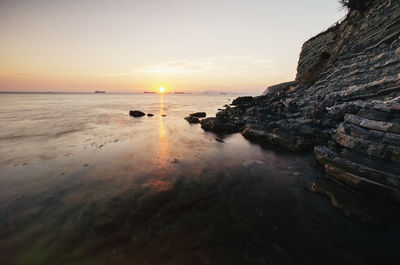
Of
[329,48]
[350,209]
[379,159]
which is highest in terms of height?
[329,48]

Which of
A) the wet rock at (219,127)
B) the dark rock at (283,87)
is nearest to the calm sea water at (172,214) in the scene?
the wet rock at (219,127)

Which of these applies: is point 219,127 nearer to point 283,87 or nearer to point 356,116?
point 356,116

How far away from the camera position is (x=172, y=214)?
702 centimetres

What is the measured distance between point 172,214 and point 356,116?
13565mm

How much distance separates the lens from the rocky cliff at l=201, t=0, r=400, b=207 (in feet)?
26.3

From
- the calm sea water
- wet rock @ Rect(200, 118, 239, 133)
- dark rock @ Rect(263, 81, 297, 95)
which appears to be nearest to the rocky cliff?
wet rock @ Rect(200, 118, 239, 133)

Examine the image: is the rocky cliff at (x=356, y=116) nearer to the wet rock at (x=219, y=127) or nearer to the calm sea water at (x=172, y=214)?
the wet rock at (x=219, y=127)

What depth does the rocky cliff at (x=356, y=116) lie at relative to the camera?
8.02 meters

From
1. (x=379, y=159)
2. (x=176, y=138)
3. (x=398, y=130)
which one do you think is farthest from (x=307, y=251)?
(x=176, y=138)

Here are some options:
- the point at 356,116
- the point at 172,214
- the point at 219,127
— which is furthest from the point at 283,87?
the point at 172,214

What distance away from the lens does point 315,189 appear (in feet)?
28.5

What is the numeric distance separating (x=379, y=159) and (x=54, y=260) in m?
14.7

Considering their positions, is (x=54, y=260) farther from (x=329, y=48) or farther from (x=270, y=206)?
(x=329, y=48)

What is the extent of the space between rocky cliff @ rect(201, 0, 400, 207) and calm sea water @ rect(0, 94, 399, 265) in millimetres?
2044
